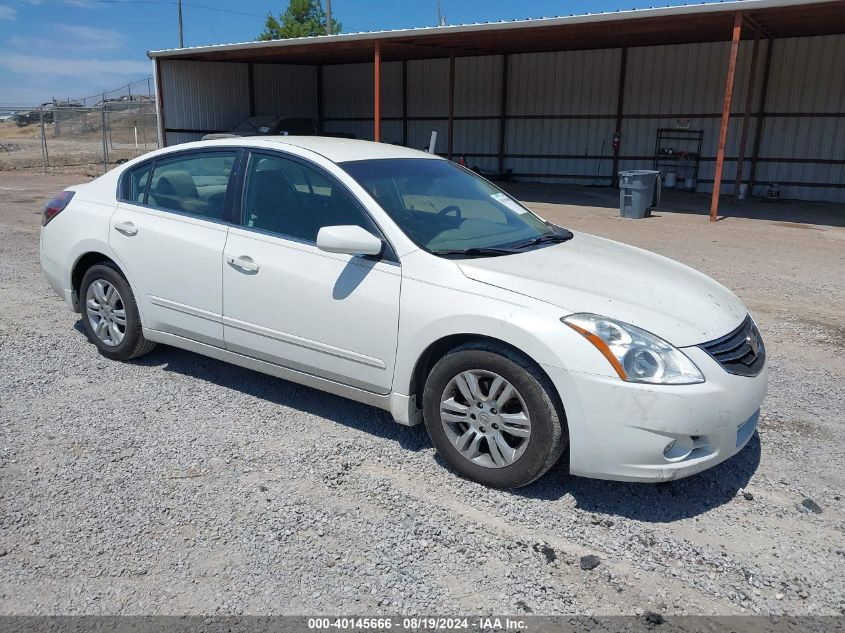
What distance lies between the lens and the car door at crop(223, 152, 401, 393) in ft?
12.3

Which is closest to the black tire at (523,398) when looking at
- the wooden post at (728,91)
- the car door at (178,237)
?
the car door at (178,237)

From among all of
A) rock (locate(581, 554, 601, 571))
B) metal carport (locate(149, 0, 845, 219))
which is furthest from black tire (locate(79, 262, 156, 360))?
metal carport (locate(149, 0, 845, 219))

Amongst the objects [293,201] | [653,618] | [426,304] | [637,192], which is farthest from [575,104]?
[653,618]

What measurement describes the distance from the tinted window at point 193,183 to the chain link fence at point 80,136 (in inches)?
737

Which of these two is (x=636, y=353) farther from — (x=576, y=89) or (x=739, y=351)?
(x=576, y=89)

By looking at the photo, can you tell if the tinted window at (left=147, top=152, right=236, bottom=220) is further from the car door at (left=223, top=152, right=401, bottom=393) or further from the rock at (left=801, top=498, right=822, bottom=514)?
the rock at (left=801, top=498, right=822, bottom=514)

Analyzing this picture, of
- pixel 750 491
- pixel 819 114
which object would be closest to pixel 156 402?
pixel 750 491

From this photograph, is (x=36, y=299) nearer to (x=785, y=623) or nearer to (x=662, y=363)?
(x=662, y=363)

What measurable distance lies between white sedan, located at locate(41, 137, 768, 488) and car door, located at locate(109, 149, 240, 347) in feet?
0.04

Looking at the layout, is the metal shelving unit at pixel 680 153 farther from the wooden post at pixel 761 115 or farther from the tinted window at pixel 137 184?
the tinted window at pixel 137 184

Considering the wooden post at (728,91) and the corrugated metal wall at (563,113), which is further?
the corrugated metal wall at (563,113)

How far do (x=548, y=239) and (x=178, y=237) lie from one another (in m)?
2.36

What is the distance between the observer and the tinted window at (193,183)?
453 cm

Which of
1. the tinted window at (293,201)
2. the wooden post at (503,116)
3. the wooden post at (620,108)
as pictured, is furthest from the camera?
the wooden post at (503,116)
